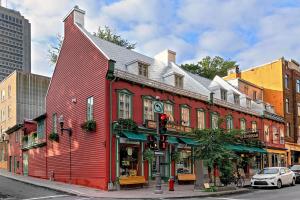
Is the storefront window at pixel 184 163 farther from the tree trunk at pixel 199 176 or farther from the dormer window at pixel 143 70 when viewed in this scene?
the dormer window at pixel 143 70

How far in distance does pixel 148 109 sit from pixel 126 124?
301 cm

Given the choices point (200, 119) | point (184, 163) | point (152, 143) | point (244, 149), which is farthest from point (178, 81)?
point (152, 143)

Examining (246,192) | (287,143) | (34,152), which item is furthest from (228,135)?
(287,143)

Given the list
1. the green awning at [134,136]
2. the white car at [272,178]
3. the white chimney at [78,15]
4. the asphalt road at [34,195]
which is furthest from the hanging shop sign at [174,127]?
the white chimney at [78,15]

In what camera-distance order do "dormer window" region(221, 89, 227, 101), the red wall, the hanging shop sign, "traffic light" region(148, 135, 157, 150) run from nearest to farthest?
"traffic light" region(148, 135, 157, 150) → the red wall → the hanging shop sign → "dormer window" region(221, 89, 227, 101)

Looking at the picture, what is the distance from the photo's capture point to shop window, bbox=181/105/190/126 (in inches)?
1130

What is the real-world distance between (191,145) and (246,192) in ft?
21.4

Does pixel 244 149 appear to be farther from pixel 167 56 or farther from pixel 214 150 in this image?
pixel 214 150

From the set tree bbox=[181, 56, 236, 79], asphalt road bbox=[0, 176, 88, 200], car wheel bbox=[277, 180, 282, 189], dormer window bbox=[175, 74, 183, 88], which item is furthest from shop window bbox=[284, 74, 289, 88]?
asphalt road bbox=[0, 176, 88, 200]

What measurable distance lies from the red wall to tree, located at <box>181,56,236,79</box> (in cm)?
2761

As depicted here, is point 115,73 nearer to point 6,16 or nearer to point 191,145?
point 191,145

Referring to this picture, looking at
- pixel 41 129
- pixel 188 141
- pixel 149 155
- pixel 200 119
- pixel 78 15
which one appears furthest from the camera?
pixel 41 129

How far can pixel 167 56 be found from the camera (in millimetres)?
33875

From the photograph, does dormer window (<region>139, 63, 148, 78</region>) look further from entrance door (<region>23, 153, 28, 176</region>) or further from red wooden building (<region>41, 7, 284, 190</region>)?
entrance door (<region>23, 153, 28, 176</region>)
